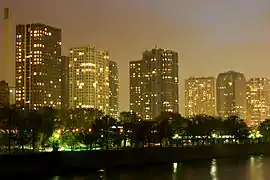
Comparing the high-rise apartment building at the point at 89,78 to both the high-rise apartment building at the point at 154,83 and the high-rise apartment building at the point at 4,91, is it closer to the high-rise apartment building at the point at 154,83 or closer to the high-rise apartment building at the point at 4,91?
the high-rise apartment building at the point at 154,83

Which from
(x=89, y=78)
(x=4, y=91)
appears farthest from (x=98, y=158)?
Result: (x=89, y=78)

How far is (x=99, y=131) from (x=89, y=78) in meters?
68.6

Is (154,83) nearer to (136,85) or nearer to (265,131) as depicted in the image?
(136,85)

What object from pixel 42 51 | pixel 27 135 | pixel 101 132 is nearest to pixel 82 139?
pixel 101 132

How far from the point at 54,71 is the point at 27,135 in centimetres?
7317

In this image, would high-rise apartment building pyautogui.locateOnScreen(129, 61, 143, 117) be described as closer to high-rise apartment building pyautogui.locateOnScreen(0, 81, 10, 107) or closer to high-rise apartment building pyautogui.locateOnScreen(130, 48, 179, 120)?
high-rise apartment building pyautogui.locateOnScreen(130, 48, 179, 120)

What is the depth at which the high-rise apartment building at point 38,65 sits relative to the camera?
383 ft

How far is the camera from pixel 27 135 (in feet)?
168

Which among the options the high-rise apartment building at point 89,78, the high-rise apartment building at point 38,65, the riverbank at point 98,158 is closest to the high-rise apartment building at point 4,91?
the high-rise apartment building at point 38,65

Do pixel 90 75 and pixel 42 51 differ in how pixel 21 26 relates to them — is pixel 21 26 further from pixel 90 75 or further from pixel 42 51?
pixel 90 75

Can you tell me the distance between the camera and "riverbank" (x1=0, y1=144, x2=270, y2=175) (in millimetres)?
41562

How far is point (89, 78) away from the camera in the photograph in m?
128

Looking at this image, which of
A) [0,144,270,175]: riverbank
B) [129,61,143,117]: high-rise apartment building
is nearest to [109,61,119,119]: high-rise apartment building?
[129,61,143,117]: high-rise apartment building

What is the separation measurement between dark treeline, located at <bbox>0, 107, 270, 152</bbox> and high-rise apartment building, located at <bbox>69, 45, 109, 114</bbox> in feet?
138
